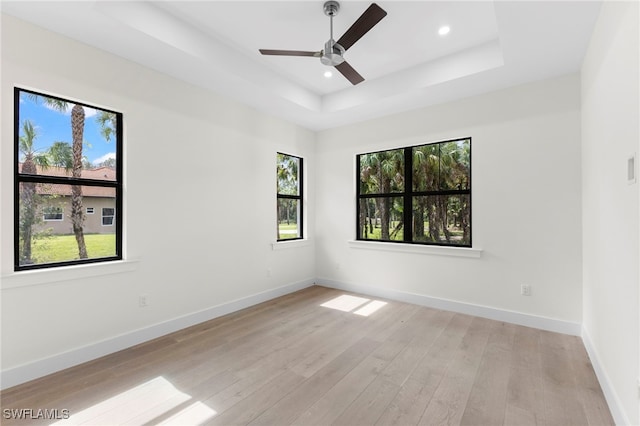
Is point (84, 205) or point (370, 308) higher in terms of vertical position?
point (84, 205)

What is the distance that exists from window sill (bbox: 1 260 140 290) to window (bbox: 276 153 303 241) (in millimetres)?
2188

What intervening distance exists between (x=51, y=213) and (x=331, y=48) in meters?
2.69

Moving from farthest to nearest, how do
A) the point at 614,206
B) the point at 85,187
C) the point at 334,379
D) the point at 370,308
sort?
the point at 370,308, the point at 85,187, the point at 334,379, the point at 614,206

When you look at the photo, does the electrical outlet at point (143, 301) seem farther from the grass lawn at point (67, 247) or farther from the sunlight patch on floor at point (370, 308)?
the sunlight patch on floor at point (370, 308)

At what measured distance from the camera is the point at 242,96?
3.64 meters

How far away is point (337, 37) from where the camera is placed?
114 inches

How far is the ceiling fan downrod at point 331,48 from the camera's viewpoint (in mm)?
2332

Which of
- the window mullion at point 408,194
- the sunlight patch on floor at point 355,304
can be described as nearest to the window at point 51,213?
the sunlight patch on floor at point 355,304

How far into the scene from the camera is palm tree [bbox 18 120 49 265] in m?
2.26

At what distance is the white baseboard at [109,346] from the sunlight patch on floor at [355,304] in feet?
3.51

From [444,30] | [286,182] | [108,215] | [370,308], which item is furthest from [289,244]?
[444,30]

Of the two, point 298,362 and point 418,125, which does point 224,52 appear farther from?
point 298,362

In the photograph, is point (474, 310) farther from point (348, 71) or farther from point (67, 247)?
point (67, 247)

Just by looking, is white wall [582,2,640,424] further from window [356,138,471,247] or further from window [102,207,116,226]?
window [102,207,116,226]
